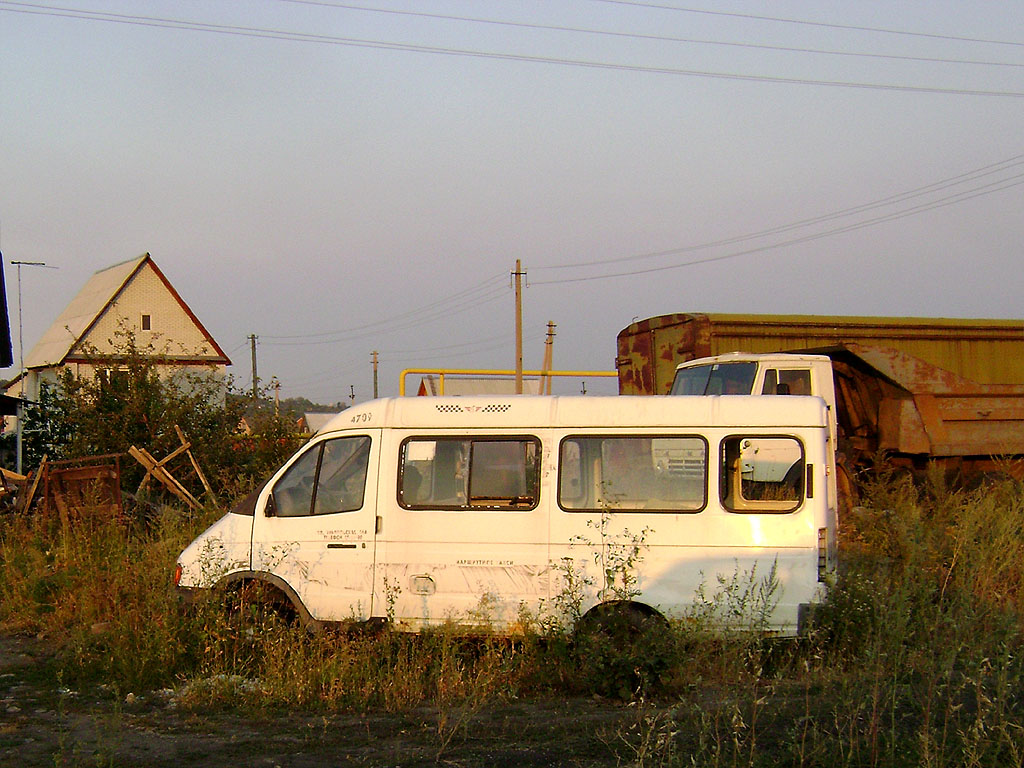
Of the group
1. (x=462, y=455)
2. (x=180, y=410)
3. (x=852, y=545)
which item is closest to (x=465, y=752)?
(x=462, y=455)

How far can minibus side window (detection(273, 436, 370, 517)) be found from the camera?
8.16 metres

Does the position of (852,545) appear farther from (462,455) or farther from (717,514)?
(462,455)

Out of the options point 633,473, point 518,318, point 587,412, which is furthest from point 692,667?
point 518,318

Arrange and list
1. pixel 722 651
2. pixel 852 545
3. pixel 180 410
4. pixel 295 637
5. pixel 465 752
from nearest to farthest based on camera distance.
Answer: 1. pixel 465 752
2. pixel 722 651
3. pixel 295 637
4. pixel 852 545
5. pixel 180 410

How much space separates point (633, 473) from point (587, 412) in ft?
2.00

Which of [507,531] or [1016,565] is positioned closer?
[507,531]

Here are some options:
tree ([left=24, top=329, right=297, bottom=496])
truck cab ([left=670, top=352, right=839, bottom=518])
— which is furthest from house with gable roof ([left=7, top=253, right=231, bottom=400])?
truck cab ([left=670, top=352, right=839, bottom=518])

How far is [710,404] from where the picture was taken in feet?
25.6

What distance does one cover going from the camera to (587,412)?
25.9 ft

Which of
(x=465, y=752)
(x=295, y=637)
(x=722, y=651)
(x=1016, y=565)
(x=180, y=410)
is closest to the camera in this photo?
(x=465, y=752)

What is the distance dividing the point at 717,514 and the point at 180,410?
1137 centimetres

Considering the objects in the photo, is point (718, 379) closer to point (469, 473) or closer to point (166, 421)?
point (469, 473)

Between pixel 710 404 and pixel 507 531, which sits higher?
pixel 710 404

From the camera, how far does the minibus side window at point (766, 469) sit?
24.8ft
